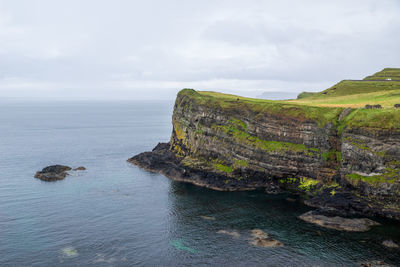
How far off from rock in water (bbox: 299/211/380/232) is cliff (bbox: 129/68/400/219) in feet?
14.6

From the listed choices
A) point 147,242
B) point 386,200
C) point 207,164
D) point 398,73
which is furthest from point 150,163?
point 398,73

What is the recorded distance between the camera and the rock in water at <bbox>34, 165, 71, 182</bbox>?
91.1m

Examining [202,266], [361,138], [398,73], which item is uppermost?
[398,73]

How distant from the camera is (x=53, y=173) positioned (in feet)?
310

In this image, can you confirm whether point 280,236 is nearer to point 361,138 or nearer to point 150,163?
point 361,138

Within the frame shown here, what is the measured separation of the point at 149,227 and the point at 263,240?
21465 mm

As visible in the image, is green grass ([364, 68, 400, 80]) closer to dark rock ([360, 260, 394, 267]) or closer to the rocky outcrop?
dark rock ([360, 260, 394, 267])

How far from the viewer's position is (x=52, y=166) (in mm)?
100000

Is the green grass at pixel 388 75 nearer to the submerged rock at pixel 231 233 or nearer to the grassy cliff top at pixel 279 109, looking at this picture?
the grassy cliff top at pixel 279 109

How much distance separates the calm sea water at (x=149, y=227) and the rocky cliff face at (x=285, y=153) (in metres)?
6.48

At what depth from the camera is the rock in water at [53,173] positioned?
91125mm

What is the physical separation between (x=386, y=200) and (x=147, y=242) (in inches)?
1923

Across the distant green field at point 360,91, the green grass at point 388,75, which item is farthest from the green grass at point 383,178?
the green grass at point 388,75

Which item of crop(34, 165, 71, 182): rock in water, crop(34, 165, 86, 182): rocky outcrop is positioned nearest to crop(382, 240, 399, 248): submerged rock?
crop(34, 165, 86, 182): rocky outcrop
